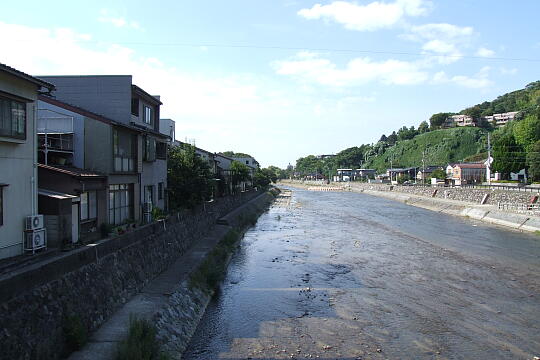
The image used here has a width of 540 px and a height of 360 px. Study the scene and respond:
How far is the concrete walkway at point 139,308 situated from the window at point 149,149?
5267 mm

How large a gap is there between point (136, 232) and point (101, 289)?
12.2 feet

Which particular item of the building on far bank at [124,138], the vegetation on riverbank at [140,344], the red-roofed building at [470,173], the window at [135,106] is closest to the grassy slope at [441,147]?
the red-roofed building at [470,173]

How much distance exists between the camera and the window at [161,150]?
2318 cm

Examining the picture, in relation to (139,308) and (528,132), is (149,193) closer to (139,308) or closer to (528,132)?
(139,308)

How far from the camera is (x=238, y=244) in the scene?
27359 mm

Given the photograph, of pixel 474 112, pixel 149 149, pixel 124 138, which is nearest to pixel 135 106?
pixel 149 149

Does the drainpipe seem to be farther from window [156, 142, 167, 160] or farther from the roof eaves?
window [156, 142, 167, 160]

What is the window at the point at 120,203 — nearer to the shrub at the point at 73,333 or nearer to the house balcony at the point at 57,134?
the house balcony at the point at 57,134

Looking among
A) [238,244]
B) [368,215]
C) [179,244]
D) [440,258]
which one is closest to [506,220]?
[368,215]

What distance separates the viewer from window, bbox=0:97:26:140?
1038 cm

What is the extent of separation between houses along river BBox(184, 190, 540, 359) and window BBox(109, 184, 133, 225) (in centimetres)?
550

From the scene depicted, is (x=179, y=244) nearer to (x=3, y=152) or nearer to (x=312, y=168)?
(x=3, y=152)

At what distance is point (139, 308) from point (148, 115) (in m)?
14.5

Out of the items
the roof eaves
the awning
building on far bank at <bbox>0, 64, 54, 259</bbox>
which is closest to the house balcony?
the awning
